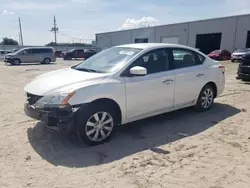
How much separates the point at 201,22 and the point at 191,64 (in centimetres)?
3325

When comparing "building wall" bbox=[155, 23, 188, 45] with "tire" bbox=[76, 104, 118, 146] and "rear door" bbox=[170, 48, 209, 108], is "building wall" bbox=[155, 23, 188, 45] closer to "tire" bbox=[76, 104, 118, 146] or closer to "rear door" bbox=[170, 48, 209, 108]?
"rear door" bbox=[170, 48, 209, 108]

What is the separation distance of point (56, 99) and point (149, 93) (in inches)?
67.9

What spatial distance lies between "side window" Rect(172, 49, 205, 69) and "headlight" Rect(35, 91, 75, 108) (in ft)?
7.95

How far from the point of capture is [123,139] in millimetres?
4312

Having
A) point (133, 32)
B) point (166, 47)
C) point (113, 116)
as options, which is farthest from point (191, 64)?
point (133, 32)

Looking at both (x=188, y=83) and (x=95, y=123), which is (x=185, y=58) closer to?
(x=188, y=83)

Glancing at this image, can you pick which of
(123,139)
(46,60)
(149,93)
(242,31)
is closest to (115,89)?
(149,93)

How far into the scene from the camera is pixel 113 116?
4129mm

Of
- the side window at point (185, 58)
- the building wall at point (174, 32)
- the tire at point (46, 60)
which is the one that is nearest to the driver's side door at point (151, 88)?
the side window at point (185, 58)

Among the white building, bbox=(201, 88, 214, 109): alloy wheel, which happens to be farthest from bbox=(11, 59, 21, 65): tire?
the white building

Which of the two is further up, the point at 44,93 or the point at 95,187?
the point at 44,93

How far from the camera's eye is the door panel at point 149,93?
4.30 m

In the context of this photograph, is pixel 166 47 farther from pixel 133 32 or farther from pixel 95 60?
pixel 133 32

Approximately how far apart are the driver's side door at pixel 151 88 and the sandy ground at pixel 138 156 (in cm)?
44
